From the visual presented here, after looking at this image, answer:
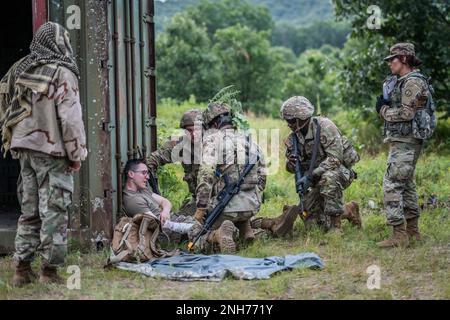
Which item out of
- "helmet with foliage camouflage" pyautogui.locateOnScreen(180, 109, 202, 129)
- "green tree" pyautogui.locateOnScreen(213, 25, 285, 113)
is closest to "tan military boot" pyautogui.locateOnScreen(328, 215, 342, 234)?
"helmet with foliage camouflage" pyautogui.locateOnScreen(180, 109, 202, 129)

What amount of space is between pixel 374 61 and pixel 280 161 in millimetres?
2835

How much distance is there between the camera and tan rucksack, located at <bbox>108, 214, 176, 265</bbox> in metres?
6.86

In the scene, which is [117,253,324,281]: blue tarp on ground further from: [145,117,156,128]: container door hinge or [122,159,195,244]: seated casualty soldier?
[145,117,156,128]: container door hinge

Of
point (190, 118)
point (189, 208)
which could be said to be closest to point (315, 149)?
point (190, 118)

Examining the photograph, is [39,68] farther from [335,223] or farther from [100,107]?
[335,223]

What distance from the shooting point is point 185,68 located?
31000mm

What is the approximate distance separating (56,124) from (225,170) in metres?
2.04

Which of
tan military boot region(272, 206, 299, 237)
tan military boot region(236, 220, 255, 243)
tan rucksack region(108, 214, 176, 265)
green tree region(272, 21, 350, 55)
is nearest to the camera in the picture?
tan rucksack region(108, 214, 176, 265)

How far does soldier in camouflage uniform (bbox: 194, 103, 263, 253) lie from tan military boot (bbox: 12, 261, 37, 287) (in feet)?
5.82

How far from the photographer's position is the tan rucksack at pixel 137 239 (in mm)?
6859

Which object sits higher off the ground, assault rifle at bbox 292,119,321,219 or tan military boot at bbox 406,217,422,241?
assault rifle at bbox 292,119,321,219

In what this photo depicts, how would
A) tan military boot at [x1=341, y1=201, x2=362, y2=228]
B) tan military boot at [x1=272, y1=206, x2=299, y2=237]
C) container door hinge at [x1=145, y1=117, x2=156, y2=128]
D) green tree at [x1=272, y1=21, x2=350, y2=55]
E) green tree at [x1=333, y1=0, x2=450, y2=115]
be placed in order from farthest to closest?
green tree at [x1=272, y1=21, x2=350, y2=55]
green tree at [x1=333, y1=0, x2=450, y2=115]
container door hinge at [x1=145, y1=117, x2=156, y2=128]
tan military boot at [x1=341, y1=201, x2=362, y2=228]
tan military boot at [x1=272, y1=206, x2=299, y2=237]

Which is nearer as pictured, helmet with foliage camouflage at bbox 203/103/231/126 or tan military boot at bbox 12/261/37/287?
tan military boot at bbox 12/261/37/287
